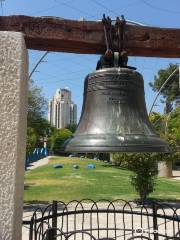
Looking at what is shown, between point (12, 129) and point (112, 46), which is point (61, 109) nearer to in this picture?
point (112, 46)

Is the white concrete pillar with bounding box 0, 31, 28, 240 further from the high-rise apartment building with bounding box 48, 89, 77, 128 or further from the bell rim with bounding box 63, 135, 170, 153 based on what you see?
the high-rise apartment building with bounding box 48, 89, 77, 128

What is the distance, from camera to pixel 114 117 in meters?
3.18

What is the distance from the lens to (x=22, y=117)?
287cm

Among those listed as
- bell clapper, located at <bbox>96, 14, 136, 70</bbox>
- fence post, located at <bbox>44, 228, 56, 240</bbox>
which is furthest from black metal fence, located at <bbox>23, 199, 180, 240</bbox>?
bell clapper, located at <bbox>96, 14, 136, 70</bbox>

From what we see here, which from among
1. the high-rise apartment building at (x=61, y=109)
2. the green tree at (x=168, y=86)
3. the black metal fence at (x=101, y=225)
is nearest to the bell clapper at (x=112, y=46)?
the black metal fence at (x=101, y=225)

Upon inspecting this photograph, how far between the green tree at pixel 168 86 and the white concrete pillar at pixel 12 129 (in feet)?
128

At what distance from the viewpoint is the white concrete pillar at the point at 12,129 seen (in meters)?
2.67

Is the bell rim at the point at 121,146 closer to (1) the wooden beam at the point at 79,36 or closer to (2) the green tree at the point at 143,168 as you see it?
(1) the wooden beam at the point at 79,36

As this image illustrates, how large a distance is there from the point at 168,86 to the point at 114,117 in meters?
40.0

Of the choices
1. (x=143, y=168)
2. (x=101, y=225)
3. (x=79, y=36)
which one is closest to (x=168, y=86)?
(x=143, y=168)

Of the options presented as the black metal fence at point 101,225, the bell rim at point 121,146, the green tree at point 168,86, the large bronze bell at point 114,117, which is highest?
the green tree at point 168,86

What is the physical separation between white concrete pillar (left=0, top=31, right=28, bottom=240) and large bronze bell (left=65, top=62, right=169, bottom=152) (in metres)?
0.51

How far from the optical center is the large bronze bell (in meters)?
2.92

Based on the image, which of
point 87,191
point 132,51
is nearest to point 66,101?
point 87,191
